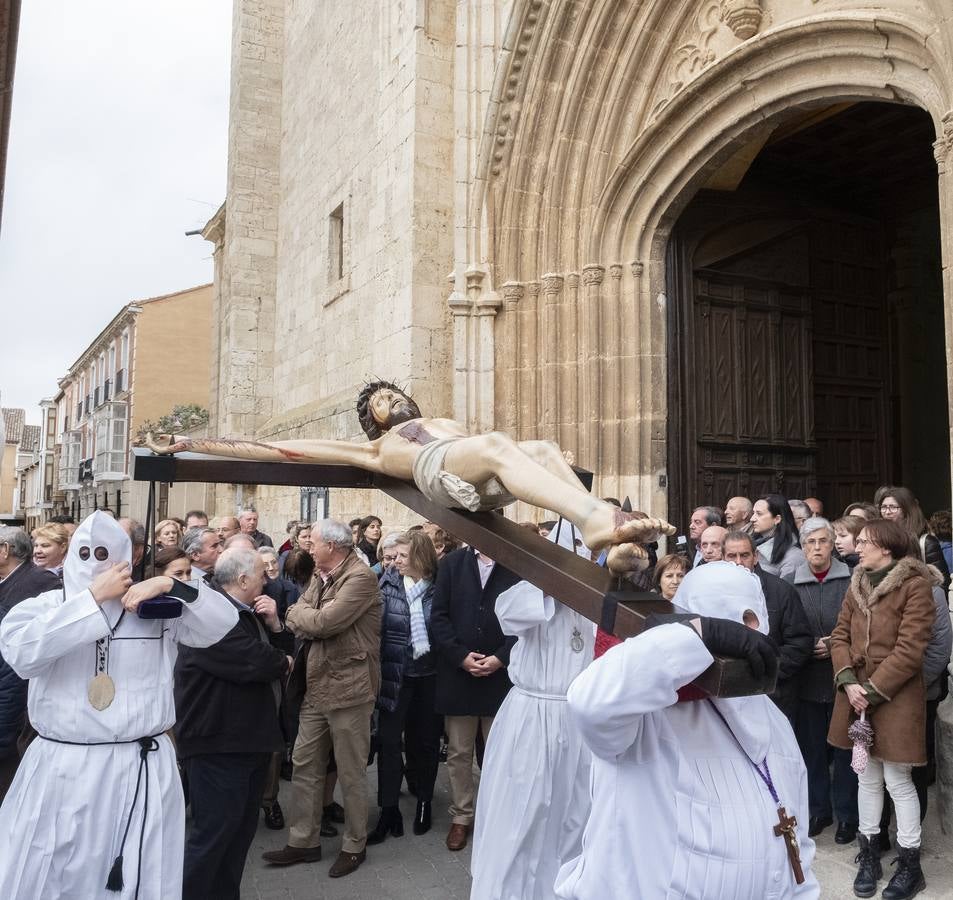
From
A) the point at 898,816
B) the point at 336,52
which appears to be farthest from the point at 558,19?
the point at 898,816

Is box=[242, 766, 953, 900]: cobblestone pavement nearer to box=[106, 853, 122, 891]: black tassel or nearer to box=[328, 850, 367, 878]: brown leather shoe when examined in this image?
box=[328, 850, 367, 878]: brown leather shoe

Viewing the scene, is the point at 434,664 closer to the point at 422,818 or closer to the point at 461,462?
the point at 422,818

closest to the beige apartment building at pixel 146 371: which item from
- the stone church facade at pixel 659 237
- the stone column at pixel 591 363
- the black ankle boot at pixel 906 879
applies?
the stone church facade at pixel 659 237

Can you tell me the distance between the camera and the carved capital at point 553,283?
8562mm

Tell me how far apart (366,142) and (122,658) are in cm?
966

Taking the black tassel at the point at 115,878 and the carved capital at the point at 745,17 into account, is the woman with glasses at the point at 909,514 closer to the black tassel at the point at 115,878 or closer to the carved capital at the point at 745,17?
the carved capital at the point at 745,17

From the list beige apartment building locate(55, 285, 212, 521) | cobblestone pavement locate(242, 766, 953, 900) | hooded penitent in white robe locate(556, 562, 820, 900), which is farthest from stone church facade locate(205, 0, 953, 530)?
beige apartment building locate(55, 285, 212, 521)

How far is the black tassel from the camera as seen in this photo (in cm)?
297

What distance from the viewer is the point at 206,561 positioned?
5.22 metres

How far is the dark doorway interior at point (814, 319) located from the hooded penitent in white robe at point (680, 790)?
6.20 meters

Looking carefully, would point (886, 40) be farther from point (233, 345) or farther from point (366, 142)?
point (233, 345)

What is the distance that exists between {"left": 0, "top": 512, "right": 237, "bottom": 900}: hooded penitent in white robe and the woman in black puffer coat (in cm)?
217

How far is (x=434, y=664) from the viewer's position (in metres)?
5.50

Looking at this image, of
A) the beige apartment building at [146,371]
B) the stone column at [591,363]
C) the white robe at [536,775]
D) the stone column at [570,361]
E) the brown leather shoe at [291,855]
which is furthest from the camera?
the beige apartment building at [146,371]
